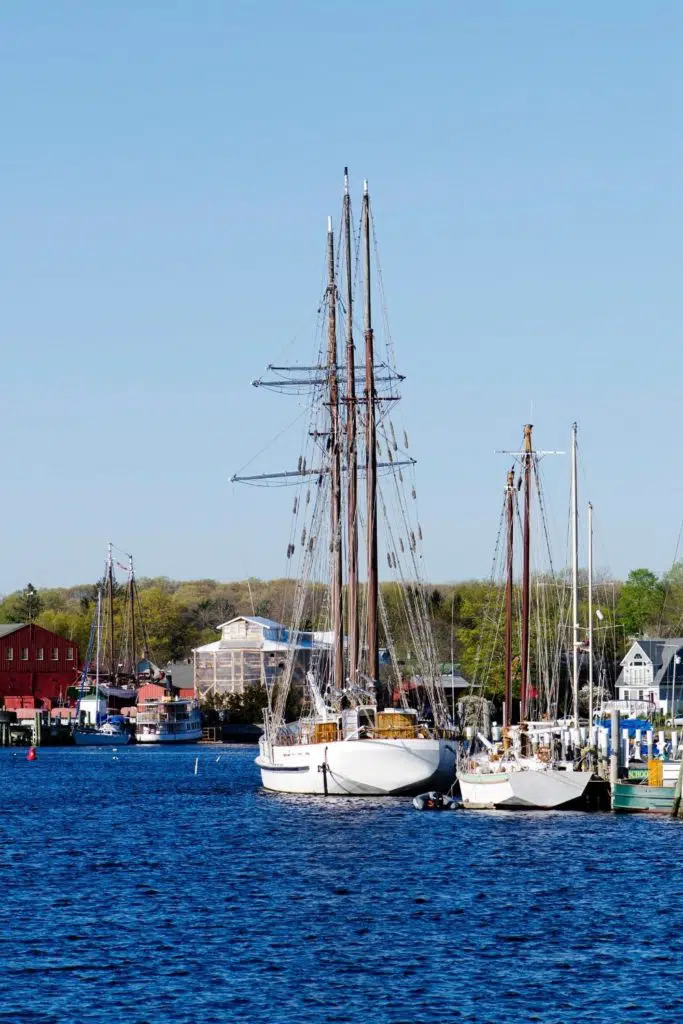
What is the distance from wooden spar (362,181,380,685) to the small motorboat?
8343 millimetres

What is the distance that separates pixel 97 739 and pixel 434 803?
110834 millimetres

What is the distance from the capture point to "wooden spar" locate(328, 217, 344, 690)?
86.5m

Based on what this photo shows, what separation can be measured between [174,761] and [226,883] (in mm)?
90327

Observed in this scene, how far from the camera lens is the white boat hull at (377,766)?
3019 inches

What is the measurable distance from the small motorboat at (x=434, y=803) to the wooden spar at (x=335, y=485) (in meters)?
10.7

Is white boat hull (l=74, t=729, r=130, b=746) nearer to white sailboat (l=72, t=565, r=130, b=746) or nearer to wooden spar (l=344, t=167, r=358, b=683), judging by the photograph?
white sailboat (l=72, t=565, r=130, b=746)

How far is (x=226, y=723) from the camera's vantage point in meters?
194

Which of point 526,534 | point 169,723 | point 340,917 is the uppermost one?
point 526,534

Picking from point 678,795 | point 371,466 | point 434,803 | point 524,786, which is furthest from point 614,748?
point 371,466

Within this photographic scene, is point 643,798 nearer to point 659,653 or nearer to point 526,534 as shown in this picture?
point 526,534

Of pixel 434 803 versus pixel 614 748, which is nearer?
pixel 614 748

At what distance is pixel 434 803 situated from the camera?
7556cm

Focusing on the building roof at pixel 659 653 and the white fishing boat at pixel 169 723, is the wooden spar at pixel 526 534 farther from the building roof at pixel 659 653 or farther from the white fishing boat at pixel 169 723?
the white fishing boat at pixel 169 723

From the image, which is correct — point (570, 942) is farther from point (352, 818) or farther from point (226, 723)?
point (226, 723)
